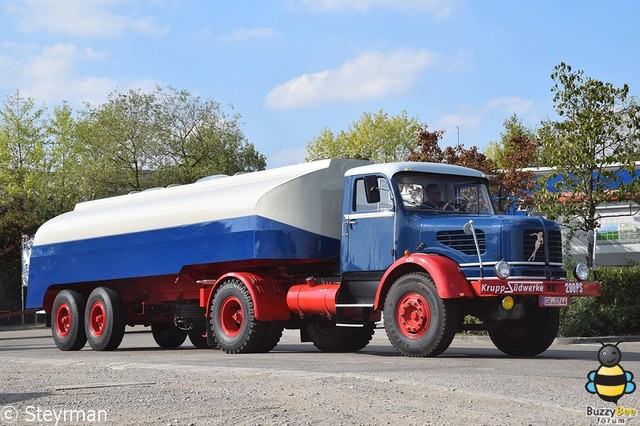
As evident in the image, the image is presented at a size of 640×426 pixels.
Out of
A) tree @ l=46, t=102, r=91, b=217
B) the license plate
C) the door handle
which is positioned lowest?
the license plate

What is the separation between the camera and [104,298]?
68.2ft

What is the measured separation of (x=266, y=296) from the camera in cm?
1745

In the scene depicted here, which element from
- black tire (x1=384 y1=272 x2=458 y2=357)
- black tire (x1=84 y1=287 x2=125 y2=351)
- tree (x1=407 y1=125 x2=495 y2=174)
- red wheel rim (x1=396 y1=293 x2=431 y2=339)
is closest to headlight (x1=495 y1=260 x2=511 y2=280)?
black tire (x1=384 y1=272 x2=458 y2=357)

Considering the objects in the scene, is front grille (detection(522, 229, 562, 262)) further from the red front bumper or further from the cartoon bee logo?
the cartoon bee logo

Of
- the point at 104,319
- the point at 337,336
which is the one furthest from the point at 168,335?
the point at 337,336

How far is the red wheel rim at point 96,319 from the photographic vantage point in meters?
21.1

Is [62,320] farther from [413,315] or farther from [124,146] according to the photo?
[124,146]

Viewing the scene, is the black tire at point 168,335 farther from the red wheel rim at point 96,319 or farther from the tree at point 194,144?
the tree at point 194,144

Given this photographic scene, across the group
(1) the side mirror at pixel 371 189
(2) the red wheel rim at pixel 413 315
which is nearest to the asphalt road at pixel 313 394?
(2) the red wheel rim at pixel 413 315

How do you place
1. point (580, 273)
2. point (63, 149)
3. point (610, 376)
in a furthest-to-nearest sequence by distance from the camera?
1. point (63, 149)
2. point (580, 273)
3. point (610, 376)

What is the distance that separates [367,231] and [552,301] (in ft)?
10.5

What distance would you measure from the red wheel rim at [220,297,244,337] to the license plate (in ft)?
18.0

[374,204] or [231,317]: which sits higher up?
[374,204]

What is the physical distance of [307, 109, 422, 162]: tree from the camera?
240ft
